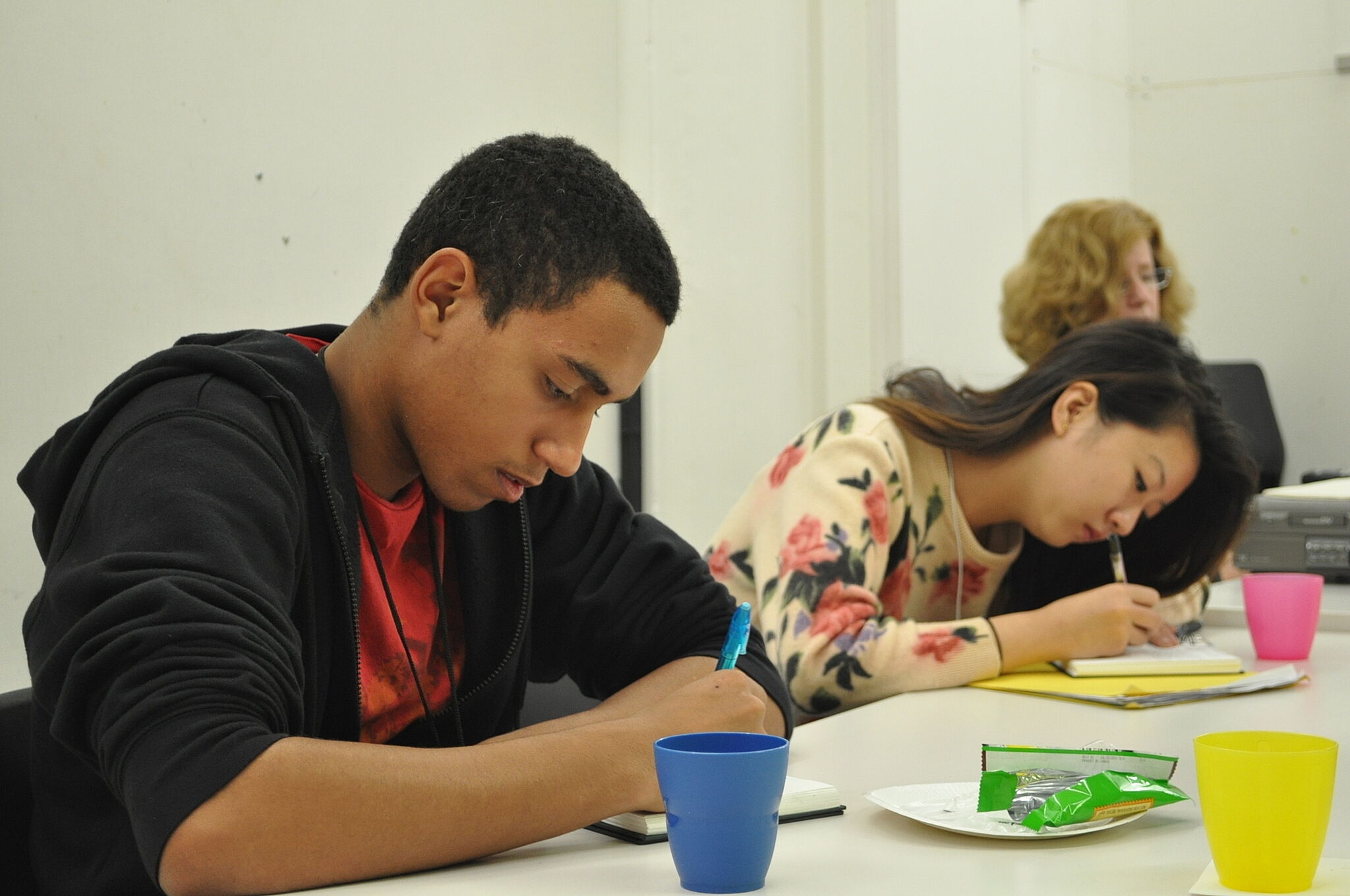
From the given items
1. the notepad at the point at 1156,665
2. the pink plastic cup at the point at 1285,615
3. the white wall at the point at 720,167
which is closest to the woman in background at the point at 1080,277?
the white wall at the point at 720,167

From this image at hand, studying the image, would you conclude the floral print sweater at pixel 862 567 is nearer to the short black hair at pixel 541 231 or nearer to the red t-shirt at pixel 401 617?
the red t-shirt at pixel 401 617

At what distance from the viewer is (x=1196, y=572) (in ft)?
6.36

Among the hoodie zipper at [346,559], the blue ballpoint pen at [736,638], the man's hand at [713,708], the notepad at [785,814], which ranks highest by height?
the hoodie zipper at [346,559]

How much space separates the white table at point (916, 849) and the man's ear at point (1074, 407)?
587 millimetres

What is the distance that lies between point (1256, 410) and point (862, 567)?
303 centimetres

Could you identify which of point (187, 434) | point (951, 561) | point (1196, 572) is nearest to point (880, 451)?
point (951, 561)

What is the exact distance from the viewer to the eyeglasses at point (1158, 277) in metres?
3.34

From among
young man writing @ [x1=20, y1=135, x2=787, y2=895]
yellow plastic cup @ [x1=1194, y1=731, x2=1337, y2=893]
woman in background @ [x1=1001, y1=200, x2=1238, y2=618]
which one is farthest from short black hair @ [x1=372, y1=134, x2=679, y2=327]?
woman in background @ [x1=1001, y1=200, x2=1238, y2=618]

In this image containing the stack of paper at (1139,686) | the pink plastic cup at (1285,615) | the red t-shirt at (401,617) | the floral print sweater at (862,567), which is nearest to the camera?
the red t-shirt at (401,617)

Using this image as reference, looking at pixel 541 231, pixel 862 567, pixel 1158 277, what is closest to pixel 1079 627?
pixel 862 567

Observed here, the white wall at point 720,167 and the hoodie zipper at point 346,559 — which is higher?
the white wall at point 720,167

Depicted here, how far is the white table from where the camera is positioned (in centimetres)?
80

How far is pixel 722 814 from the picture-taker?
775 mm

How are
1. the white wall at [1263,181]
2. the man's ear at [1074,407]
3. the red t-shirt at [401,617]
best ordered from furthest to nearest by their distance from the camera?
the white wall at [1263,181]
the man's ear at [1074,407]
the red t-shirt at [401,617]
